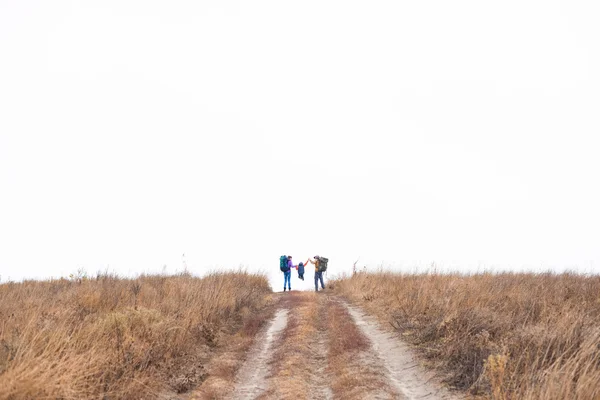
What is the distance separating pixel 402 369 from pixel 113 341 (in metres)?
6.50

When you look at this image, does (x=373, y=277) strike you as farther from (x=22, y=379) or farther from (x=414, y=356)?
(x=22, y=379)

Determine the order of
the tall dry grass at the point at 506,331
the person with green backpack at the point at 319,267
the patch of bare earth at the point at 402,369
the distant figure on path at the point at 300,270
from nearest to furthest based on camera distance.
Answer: the tall dry grass at the point at 506,331
the patch of bare earth at the point at 402,369
the person with green backpack at the point at 319,267
the distant figure on path at the point at 300,270

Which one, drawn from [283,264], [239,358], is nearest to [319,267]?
[283,264]

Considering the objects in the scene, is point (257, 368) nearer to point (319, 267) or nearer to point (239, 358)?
point (239, 358)

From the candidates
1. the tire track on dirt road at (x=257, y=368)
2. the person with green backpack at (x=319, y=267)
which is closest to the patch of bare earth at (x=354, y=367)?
the tire track on dirt road at (x=257, y=368)

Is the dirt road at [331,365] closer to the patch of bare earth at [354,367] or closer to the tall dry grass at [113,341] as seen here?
the patch of bare earth at [354,367]

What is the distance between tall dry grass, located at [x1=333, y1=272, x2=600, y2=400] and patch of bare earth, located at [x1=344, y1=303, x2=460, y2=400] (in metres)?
0.37

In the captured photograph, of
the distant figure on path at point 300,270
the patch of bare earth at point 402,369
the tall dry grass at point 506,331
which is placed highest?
the distant figure on path at point 300,270

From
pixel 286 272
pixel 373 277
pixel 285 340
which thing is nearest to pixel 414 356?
pixel 285 340

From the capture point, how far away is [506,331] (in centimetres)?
1169

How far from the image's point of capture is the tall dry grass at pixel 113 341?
750 cm

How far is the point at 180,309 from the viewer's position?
49.6ft

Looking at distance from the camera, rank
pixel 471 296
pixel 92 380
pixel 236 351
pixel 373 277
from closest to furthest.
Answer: pixel 92 380
pixel 236 351
pixel 471 296
pixel 373 277

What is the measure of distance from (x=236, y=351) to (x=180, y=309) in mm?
2438
